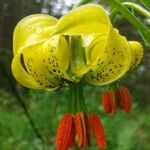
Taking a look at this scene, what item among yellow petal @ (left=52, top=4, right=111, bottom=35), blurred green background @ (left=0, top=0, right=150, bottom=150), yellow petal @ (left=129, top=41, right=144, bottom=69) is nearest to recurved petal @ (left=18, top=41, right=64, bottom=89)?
yellow petal @ (left=52, top=4, right=111, bottom=35)

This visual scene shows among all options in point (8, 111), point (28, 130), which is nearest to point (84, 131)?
point (28, 130)

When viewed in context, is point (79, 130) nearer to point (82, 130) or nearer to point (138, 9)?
point (82, 130)

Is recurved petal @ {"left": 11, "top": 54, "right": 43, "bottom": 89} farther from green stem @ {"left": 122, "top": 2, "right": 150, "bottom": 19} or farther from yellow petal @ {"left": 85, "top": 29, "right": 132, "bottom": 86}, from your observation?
green stem @ {"left": 122, "top": 2, "right": 150, "bottom": 19}

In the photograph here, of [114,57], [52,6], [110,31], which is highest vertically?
[110,31]

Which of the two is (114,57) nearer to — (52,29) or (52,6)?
(52,29)

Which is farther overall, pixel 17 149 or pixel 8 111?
pixel 8 111

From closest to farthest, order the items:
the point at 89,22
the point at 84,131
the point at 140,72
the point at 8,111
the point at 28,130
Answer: the point at 89,22 < the point at 84,131 < the point at 28,130 < the point at 8,111 < the point at 140,72
